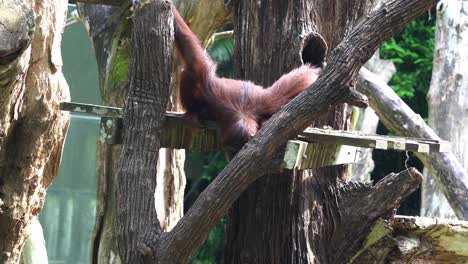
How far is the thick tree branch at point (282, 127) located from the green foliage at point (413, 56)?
8442 mm

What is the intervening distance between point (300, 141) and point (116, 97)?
2236 mm

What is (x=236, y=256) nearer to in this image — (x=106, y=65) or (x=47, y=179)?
(x=47, y=179)

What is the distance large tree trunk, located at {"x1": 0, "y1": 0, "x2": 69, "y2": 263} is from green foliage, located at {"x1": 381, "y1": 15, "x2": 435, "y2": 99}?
783cm

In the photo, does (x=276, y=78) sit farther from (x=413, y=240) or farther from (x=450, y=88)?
(x=450, y=88)

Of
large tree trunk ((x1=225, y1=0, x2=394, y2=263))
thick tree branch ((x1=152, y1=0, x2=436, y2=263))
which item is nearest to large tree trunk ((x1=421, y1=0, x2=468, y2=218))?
large tree trunk ((x1=225, y1=0, x2=394, y2=263))

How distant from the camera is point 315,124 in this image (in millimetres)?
4117

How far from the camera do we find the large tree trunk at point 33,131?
4066 mm

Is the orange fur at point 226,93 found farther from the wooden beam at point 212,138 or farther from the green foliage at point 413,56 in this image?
the green foliage at point 413,56

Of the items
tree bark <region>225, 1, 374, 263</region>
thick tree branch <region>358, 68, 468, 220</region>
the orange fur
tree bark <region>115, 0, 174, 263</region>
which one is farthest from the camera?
thick tree branch <region>358, 68, 468, 220</region>

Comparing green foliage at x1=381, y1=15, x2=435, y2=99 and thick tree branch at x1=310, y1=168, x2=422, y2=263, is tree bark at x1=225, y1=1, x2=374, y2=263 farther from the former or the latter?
green foliage at x1=381, y1=15, x2=435, y2=99

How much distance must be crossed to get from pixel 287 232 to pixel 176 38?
45.5 inches

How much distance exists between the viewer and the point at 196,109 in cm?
398

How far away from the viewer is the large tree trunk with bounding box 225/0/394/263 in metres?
3.95

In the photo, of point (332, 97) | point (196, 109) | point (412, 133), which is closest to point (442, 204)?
point (412, 133)
